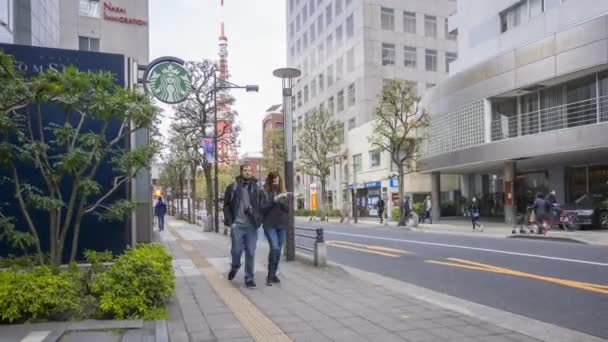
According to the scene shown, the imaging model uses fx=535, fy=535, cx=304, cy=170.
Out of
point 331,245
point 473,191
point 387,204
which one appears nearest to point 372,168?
point 387,204

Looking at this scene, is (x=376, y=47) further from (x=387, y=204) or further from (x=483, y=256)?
(x=483, y=256)

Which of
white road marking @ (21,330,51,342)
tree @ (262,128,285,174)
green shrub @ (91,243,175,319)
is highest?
tree @ (262,128,285,174)

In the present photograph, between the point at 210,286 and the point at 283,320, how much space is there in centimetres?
260

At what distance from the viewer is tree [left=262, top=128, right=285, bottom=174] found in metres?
55.5

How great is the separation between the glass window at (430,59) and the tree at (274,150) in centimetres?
1760

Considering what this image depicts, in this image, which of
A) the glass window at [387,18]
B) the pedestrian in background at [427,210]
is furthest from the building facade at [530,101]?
the glass window at [387,18]

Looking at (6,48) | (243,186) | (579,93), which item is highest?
(579,93)

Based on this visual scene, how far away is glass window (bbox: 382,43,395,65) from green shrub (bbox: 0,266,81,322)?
2074 inches

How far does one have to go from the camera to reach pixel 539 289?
8.54 metres

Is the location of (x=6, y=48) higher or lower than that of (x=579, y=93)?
lower

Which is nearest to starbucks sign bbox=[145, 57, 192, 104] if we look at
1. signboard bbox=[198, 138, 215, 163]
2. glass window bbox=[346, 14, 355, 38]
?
signboard bbox=[198, 138, 215, 163]

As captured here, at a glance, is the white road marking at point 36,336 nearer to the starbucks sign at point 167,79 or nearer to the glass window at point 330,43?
the starbucks sign at point 167,79

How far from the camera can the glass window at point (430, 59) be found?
58406 mm

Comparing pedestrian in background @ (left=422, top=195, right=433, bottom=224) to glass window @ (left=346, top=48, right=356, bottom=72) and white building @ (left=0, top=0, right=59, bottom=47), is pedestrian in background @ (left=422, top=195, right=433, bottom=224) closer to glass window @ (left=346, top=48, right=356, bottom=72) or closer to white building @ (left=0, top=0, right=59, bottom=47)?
glass window @ (left=346, top=48, right=356, bottom=72)
